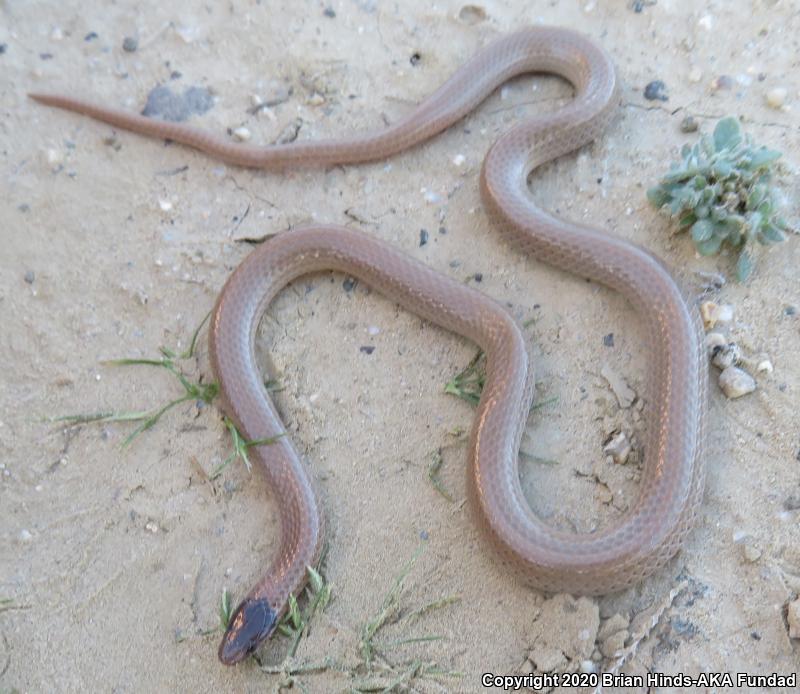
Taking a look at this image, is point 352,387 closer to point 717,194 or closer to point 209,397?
point 209,397

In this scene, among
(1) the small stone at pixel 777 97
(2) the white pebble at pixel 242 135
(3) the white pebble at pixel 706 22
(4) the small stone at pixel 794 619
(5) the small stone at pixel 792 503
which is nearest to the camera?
(4) the small stone at pixel 794 619

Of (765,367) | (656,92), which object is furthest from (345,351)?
(656,92)

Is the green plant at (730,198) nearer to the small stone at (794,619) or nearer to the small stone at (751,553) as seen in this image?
the small stone at (751,553)

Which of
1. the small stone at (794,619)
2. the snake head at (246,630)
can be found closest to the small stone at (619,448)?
the small stone at (794,619)

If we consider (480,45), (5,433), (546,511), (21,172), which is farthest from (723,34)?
(5,433)

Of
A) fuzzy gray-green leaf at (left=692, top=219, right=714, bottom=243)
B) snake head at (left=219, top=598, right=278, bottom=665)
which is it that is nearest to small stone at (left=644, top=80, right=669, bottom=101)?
fuzzy gray-green leaf at (left=692, top=219, right=714, bottom=243)
